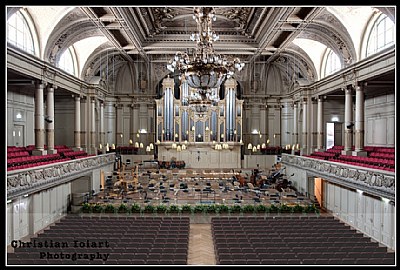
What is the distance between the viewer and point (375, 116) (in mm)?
19531

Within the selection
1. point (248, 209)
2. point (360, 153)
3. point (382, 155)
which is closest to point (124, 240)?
point (248, 209)

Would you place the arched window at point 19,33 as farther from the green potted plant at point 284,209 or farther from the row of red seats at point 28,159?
the green potted plant at point 284,209

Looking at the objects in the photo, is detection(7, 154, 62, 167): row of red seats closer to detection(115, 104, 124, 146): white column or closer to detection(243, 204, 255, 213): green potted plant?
detection(243, 204, 255, 213): green potted plant

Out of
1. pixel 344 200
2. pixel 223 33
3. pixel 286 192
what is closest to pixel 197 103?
pixel 223 33

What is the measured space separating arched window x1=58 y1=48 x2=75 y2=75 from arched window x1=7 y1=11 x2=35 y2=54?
4.01 metres

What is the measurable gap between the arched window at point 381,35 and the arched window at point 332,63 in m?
4.02

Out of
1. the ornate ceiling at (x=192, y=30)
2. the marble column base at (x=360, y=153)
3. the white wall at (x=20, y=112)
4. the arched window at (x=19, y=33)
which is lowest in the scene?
the marble column base at (x=360, y=153)

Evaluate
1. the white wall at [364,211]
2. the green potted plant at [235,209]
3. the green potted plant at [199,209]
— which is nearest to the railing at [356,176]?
the white wall at [364,211]

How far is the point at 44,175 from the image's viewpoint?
1345 cm

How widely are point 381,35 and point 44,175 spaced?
15057 millimetres

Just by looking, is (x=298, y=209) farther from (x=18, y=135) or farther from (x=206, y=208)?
(x=18, y=135)

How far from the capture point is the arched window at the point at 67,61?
19.5m

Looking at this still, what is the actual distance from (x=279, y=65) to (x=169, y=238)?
804 inches

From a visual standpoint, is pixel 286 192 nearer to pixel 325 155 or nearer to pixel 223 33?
pixel 325 155
